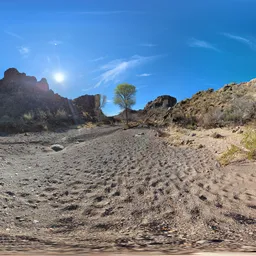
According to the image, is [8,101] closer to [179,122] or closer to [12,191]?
[179,122]

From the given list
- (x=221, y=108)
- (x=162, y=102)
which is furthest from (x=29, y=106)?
(x=162, y=102)

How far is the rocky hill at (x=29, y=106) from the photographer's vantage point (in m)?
19.2

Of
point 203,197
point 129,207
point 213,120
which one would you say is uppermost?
point 213,120

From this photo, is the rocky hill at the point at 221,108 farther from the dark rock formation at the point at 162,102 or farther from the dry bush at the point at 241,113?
the dark rock formation at the point at 162,102

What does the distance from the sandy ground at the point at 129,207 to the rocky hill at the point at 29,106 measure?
14218 millimetres

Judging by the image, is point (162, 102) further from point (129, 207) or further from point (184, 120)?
point (129, 207)

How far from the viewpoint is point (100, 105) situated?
137 feet

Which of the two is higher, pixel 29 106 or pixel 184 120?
pixel 29 106

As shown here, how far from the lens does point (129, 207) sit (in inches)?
125

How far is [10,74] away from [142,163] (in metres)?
40.1

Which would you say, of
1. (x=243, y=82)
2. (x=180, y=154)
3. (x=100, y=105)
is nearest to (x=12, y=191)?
(x=180, y=154)

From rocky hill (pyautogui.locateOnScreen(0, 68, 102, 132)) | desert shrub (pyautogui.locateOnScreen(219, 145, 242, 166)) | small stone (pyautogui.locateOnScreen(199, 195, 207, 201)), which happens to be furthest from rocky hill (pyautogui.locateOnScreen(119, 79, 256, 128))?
rocky hill (pyautogui.locateOnScreen(0, 68, 102, 132))

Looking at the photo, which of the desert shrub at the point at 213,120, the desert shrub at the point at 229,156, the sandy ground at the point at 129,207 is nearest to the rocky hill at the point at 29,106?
the desert shrub at the point at 213,120

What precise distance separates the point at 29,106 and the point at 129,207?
92.4 feet
